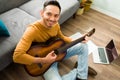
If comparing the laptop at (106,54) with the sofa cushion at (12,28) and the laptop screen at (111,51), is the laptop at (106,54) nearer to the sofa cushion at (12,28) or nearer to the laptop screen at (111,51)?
the laptop screen at (111,51)

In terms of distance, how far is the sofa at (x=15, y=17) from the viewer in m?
1.48

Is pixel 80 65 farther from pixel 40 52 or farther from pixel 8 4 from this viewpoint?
pixel 8 4

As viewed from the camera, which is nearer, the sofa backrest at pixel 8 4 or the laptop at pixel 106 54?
the sofa backrest at pixel 8 4

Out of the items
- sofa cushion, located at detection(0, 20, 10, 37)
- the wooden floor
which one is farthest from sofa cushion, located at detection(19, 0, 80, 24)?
sofa cushion, located at detection(0, 20, 10, 37)

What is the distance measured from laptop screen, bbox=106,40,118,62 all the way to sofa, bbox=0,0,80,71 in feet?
2.38

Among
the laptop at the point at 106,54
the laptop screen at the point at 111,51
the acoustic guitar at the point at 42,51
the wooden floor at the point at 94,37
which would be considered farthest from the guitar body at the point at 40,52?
the laptop screen at the point at 111,51

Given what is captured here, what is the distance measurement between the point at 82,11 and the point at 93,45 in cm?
79

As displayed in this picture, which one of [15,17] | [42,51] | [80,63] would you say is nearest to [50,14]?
[42,51]

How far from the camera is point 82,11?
107 inches

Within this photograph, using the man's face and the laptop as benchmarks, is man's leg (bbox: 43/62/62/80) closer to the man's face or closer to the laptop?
the man's face

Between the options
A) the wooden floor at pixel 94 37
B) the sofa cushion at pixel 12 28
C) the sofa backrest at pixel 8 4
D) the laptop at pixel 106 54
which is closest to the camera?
the sofa cushion at pixel 12 28

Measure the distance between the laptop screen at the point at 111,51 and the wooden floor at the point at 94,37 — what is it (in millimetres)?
77

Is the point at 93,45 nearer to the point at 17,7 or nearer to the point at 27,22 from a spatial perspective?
the point at 27,22

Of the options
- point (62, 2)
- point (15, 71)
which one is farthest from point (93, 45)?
point (15, 71)
